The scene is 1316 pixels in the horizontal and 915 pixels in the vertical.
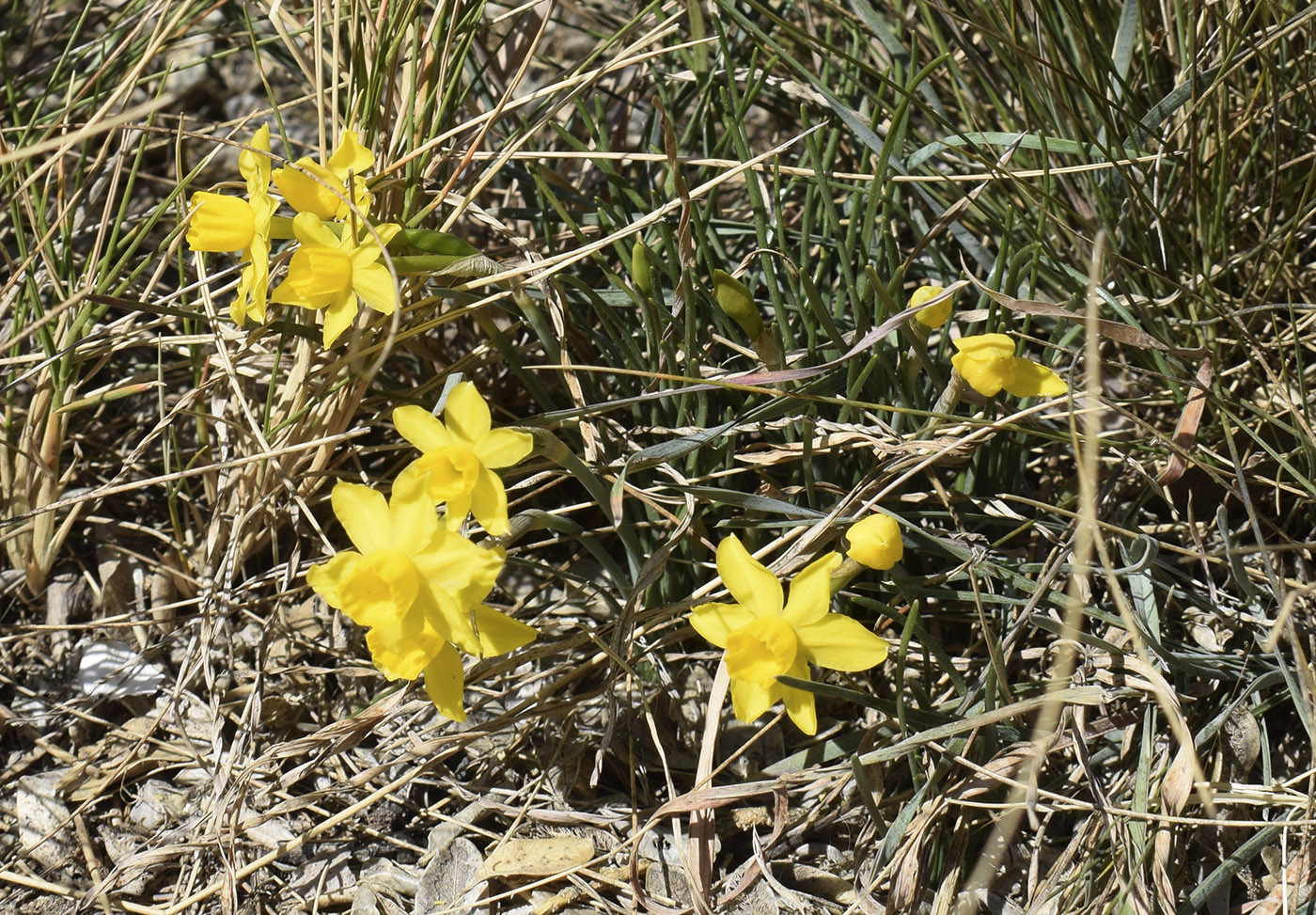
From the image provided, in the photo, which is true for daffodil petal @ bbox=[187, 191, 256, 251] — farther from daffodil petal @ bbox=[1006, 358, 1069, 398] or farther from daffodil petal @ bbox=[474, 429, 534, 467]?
daffodil petal @ bbox=[1006, 358, 1069, 398]

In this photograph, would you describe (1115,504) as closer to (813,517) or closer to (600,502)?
(813,517)

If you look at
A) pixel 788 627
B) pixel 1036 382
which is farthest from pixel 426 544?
pixel 1036 382

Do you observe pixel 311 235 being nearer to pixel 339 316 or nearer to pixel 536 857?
pixel 339 316

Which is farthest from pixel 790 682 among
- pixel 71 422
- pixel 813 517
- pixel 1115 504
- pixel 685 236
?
pixel 71 422

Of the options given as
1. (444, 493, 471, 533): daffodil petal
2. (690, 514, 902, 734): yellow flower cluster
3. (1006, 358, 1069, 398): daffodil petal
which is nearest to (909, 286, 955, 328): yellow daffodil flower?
(1006, 358, 1069, 398): daffodil petal

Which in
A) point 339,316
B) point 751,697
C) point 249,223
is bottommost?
point 751,697

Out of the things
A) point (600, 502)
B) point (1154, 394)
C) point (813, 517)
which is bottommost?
point (1154, 394)

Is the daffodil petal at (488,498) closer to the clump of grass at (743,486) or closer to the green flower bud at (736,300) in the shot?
the clump of grass at (743,486)
